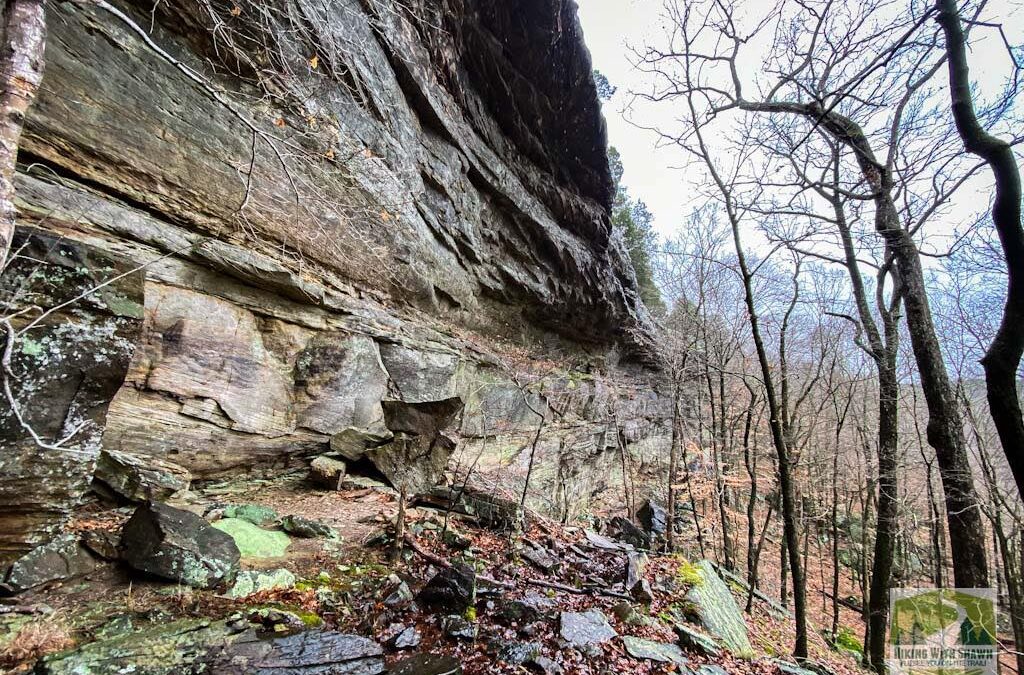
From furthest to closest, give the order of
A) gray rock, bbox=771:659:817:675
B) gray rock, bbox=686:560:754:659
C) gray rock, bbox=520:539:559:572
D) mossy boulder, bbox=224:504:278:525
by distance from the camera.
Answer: gray rock, bbox=520:539:559:572
gray rock, bbox=686:560:754:659
gray rock, bbox=771:659:817:675
mossy boulder, bbox=224:504:278:525

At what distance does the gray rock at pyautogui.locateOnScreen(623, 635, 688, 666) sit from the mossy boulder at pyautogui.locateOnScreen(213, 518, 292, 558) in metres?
3.85

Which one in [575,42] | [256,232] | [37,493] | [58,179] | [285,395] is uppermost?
[575,42]

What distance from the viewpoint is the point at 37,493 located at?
9.62ft

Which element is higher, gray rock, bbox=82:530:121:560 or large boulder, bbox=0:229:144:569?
large boulder, bbox=0:229:144:569

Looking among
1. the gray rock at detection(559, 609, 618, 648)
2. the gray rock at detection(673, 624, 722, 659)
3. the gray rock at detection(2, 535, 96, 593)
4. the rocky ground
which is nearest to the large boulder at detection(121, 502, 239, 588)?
the rocky ground

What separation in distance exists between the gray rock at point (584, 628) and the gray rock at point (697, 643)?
40.8 inches

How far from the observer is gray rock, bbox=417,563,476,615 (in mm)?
3965

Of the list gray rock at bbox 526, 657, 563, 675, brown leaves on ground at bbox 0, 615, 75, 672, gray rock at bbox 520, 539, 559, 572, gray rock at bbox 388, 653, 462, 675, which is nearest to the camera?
brown leaves on ground at bbox 0, 615, 75, 672

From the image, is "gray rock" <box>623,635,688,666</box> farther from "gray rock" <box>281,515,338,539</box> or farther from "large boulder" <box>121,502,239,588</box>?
"large boulder" <box>121,502,239,588</box>

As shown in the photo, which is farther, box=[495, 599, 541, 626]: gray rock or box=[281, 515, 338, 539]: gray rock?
box=[281, 515, 338, 539]: gray rock

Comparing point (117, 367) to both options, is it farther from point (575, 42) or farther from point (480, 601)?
point (575, 42)

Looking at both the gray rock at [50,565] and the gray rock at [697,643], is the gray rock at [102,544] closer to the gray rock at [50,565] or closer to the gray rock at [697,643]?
the gray rock at [50,565]

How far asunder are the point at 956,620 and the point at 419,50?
1682cm

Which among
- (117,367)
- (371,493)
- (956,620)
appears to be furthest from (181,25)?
(956,620)
